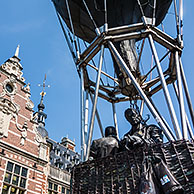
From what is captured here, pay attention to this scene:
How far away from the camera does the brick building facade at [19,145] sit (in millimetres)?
12484

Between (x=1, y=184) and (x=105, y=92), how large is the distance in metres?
8.55

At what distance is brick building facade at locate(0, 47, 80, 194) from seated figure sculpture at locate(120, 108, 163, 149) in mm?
9686

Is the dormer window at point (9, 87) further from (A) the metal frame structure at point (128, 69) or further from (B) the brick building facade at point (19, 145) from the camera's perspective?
(A) the metal frame structure at point (128, 69)

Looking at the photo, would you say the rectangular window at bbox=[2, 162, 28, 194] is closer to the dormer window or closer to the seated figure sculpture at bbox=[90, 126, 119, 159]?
the dormer window

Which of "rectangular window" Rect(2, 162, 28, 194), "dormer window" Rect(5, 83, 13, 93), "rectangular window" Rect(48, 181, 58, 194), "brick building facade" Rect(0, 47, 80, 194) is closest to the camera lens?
"rectangular window" Rect(2, 162, 28, 194)

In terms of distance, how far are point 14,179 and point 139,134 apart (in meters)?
10.5

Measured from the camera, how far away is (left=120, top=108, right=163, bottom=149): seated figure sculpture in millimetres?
3500

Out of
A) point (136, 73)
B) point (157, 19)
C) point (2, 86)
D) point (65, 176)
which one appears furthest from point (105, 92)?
point (65, 176)

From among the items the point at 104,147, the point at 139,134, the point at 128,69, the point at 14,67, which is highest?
the point at 14,67

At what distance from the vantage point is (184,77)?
4.46 meters

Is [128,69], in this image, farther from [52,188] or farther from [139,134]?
[52,188]

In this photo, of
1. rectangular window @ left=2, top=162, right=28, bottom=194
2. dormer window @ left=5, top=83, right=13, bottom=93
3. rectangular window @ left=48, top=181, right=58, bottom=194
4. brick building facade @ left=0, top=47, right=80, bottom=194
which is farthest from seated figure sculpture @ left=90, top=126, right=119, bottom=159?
rectangular window @ left=48, top=181, right=58, bottom=194

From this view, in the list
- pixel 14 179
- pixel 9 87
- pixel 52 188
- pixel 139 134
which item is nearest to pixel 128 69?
pixel 139 134

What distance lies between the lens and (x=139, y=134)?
3.86 metres
